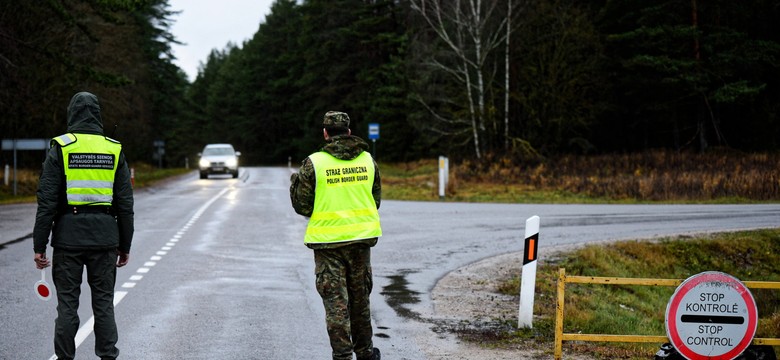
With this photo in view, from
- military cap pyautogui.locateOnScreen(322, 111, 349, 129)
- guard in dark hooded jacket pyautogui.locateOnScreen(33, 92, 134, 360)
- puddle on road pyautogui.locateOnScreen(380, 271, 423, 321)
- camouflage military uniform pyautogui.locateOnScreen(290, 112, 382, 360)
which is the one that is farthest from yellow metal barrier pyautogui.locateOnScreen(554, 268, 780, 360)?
guard in dark hooded jacket pyautogui.locateOnScreen(33, 92, 134, 360)

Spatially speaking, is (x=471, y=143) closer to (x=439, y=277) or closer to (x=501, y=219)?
(x=501, y=219)

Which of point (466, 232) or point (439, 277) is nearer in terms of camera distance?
point (439, 277)

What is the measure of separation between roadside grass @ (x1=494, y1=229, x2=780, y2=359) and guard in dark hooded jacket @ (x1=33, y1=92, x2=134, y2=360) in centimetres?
333

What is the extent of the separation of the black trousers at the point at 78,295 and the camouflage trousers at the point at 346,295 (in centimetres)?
150

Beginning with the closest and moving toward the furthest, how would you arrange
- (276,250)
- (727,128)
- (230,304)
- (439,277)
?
1. (230,304)
2. (439,277)
3. (276,250)
4. (727,128)

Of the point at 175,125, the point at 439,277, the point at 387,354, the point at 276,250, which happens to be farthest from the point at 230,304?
the point at 175,125

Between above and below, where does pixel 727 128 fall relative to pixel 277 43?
below

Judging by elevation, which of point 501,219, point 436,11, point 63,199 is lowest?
point 501,219

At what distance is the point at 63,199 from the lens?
5695mm

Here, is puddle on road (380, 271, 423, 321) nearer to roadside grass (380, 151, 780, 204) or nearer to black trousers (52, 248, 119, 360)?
black trousers (52, 248, 119, 360)

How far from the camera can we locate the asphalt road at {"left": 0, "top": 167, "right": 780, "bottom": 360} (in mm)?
7238

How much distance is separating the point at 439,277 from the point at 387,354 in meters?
4.82

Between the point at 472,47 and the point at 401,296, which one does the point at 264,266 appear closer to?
the point at 401,296

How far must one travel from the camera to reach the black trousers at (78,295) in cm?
566
